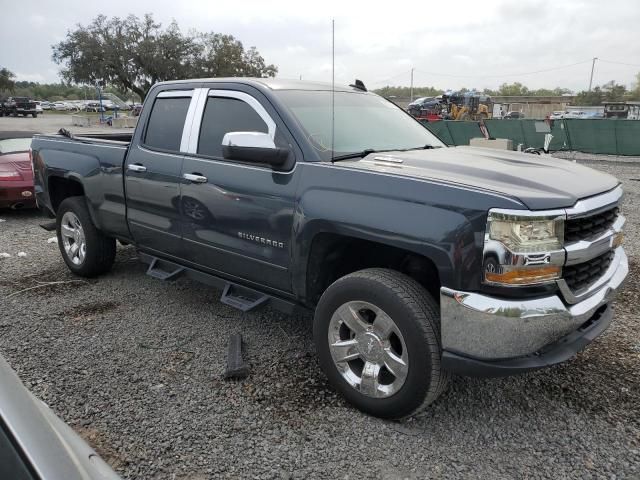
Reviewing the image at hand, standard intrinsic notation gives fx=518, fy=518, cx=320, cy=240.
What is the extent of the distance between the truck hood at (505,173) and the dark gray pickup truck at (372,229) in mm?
17

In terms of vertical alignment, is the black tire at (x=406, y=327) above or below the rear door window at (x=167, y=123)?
below

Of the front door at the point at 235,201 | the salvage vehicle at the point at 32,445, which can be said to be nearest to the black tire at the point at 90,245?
the front door at the point at 235,201

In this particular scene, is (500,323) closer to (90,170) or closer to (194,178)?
(194,178)

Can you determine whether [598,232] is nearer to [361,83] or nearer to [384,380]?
[384,380]

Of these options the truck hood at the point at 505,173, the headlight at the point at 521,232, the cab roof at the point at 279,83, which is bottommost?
the headlight at the point at 521,232

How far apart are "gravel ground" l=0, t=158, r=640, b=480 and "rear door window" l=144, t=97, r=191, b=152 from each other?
1446mm

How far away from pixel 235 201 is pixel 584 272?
2170 millimetres

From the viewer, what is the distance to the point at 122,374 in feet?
11.3

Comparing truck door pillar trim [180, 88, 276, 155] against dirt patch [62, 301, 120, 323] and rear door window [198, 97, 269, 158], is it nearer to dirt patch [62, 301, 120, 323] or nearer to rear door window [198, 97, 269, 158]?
rear door window [198, 97, 269, 158]

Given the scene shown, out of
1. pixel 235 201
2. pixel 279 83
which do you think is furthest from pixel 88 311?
pixel 279 83

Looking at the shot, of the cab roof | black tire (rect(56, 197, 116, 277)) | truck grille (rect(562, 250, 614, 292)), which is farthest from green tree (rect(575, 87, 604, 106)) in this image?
truck grille (rect(562, 250, 614, 292))

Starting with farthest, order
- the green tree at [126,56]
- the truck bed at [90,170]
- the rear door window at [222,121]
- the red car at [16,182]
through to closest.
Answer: the green tree at [126,56] → the red car at [16,182] → the truck bed at [90,170] → the rear door window at [222,121]

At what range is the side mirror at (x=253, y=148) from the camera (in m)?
3.14

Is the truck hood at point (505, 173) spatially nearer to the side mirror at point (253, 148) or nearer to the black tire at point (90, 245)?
the side mirror at point (253, 148)
